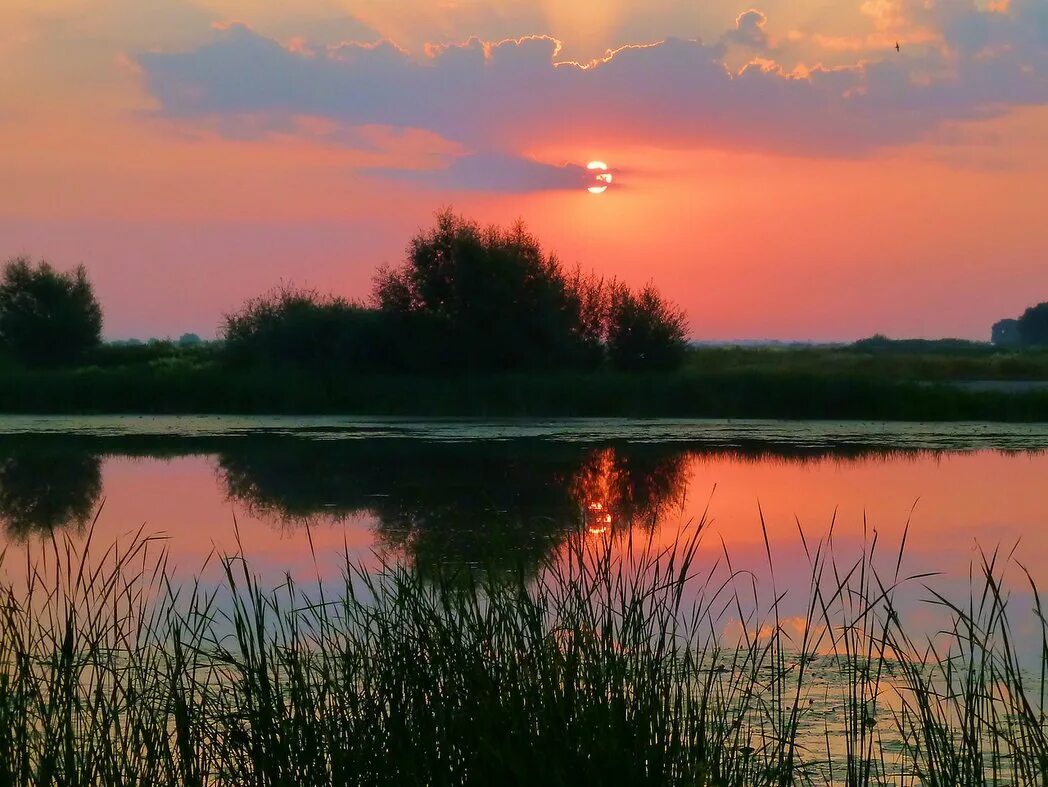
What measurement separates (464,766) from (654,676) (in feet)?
2.40

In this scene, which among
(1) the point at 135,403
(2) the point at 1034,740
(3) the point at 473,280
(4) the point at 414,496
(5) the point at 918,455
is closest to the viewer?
(2) the point at 1034,740

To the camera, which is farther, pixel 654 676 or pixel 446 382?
pixel 446 382

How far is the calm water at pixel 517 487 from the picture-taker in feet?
32.6

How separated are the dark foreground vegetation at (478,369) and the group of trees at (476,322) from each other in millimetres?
41

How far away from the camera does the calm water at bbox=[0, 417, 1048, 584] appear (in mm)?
9922

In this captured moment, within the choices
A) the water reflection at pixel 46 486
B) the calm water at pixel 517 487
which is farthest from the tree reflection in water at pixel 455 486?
the water reflection at pixel 46 486

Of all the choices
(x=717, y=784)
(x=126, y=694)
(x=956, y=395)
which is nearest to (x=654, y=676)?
(x=717, y=784)

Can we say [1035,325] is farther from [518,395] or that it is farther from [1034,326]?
[518,395]

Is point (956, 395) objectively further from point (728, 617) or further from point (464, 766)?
point (464, 766)

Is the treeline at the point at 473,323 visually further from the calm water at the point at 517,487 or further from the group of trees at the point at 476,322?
the calm water at the point at 517,487

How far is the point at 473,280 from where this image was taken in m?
31.6

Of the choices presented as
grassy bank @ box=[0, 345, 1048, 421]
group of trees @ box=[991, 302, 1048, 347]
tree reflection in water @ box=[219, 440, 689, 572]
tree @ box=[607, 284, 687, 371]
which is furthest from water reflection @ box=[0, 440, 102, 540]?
group of trees @ box=[991, 302, 1048, 347]

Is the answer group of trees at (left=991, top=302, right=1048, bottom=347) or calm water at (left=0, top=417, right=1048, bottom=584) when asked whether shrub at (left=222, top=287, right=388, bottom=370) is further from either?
group of trees at (left=991, top=302, right=1048, bottom=347)

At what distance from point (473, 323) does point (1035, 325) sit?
227ft
